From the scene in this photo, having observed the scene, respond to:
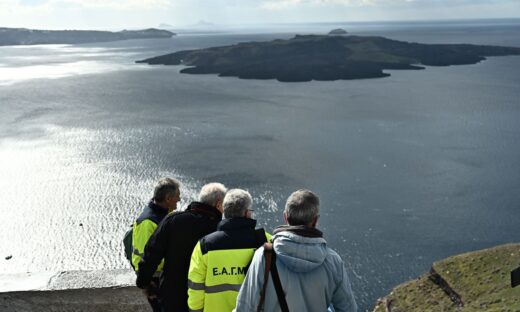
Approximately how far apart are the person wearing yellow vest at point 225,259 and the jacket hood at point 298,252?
0.51 metres

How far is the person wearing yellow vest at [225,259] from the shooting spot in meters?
3.97

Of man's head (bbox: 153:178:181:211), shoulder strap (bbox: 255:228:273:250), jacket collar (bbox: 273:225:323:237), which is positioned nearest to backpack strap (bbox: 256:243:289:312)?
jacket collar (bbox: 273:225:323:237)

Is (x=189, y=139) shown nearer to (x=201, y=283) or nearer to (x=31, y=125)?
(x=31, y=125)

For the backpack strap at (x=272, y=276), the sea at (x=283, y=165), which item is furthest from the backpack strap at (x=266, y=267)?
the sea at (x=283, y=165)

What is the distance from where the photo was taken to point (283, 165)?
5069cm

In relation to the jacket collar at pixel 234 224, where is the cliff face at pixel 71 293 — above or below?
below

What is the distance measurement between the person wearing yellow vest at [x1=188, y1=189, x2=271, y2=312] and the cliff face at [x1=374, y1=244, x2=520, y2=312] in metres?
27.3

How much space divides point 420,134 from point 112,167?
115 ft

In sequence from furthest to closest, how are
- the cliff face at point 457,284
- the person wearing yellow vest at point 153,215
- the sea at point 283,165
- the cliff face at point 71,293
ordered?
1. the sea at point 283,165
2. the cliff face at point 457,284
3. the cliff face at point 71,293
4. the person wearing yellow vest at point 153,215

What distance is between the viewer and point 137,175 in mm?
48094

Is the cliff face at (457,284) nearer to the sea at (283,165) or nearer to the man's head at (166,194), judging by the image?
the sea at (283,165)

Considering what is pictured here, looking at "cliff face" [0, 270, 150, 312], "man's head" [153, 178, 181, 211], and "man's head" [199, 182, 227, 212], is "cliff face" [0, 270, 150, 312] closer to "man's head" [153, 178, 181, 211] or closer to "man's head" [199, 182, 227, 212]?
"man's head" [153, 178, 181, 211]

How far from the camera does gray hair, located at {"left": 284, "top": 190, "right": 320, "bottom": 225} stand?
11.9 ft

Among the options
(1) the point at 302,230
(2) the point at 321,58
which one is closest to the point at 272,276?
(1) the point at 302,230
